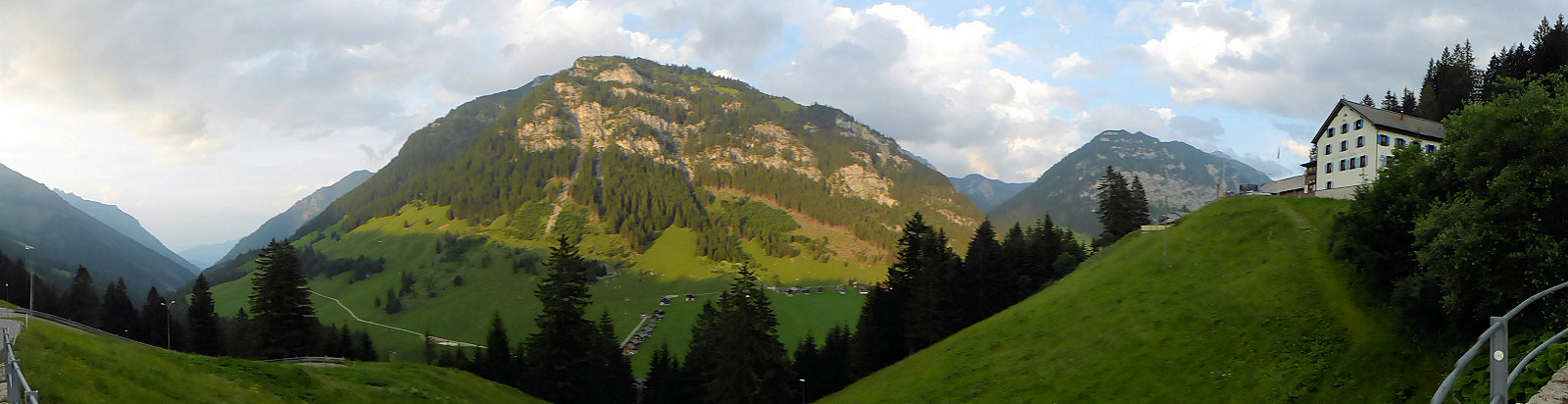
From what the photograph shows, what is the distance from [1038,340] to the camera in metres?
54.1

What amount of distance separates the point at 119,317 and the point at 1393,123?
678 feet

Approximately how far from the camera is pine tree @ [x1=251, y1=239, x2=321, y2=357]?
2741 inches

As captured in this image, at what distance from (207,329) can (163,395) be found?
97.7m

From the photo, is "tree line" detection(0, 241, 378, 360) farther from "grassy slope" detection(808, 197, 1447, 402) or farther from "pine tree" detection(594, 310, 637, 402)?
"grassy slope" detection(808, 197, 1447, 402)

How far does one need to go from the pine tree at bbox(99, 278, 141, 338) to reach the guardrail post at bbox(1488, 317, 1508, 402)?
174835 millimetres

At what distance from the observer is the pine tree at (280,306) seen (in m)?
69.6

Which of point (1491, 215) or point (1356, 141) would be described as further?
point (1356, 141)

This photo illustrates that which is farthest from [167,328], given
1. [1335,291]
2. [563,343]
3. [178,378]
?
[1335,291]

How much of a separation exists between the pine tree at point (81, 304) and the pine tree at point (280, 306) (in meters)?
101

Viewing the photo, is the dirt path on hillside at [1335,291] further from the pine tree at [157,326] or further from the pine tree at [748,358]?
the pine tree at [157,326]

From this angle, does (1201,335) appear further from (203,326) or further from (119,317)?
(119,317)

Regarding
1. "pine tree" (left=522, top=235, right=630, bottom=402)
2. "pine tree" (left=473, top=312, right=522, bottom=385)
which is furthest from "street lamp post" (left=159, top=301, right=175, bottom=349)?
"pine tree" (left=522, top=235, right=630, bottom=402)

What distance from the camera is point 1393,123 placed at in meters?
77.2

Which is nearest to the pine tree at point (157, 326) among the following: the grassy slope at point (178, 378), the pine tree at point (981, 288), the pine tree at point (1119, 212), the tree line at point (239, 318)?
the tree line at point (239, 318)
